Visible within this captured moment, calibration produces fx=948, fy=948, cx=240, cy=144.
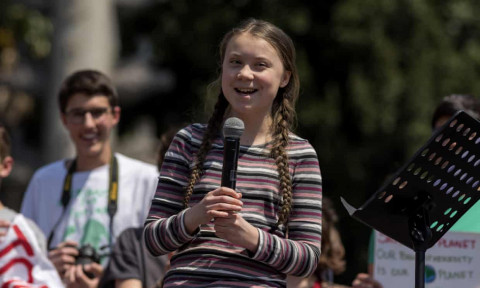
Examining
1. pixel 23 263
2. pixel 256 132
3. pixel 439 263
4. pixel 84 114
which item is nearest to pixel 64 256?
pixel 23 263

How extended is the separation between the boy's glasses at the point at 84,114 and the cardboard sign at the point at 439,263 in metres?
1.93

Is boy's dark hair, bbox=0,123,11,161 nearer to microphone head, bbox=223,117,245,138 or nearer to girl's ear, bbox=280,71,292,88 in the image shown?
girl's ear, bbox=280,71,292,88

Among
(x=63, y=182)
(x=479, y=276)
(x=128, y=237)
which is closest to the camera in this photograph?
(x=479, y=276)

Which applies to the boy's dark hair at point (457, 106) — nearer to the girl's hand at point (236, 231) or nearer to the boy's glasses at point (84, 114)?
the boy's glasses at point (84, 114)

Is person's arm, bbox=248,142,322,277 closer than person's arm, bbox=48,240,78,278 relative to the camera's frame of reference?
Yes

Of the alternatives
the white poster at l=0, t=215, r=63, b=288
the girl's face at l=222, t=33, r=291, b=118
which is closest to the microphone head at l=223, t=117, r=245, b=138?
the girl's face at l=222, t=33, r=291, b=118

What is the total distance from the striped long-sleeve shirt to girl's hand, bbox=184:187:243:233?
0.13 meters

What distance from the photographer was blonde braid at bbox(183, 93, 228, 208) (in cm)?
338

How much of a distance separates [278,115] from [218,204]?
65cm

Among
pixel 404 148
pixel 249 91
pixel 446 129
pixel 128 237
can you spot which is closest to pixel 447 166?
pixel 446 129

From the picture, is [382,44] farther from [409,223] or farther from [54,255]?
[409,223]

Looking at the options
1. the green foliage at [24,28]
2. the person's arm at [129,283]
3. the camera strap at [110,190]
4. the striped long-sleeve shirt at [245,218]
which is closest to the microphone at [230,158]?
the striped long-sleeve shirt at [245,218]

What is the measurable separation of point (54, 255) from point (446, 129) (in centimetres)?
264

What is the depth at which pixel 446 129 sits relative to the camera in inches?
136
